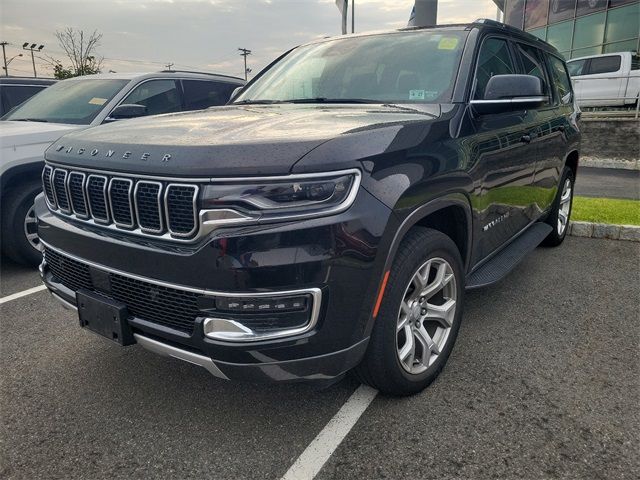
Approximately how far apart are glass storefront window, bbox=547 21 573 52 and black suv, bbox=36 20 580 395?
68.8 feet

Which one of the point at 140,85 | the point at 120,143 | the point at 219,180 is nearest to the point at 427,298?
the point at 219,180

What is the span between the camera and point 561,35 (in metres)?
21.0

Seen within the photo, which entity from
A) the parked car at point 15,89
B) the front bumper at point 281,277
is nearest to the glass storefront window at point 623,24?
the parked car at point 15,89

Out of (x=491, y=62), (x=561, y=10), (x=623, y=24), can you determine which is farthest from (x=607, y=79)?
(x=491, y=62)

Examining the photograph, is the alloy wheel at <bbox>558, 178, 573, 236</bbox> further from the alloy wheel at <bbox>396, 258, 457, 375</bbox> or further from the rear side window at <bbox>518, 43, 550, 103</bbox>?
the alloy wheel at <bbox>396, 258, 457, 375</bbox>

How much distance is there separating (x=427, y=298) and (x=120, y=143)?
1704 mm

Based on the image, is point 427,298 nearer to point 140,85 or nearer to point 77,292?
point 77,292

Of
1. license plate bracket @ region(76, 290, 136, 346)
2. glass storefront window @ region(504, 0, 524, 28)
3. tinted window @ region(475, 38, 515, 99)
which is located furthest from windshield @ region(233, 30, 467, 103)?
glass storefront window @ region(504, 0, 524, 28)

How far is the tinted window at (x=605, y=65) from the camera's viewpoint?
14.8m

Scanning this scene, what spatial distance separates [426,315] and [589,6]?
21.7 m

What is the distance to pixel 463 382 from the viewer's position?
8.90ft

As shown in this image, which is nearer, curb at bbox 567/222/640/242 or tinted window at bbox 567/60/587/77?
curb at bbox 567/222/640/242

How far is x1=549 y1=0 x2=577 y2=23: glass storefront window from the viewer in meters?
20.2

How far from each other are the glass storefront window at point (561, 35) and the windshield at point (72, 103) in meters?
20.7
